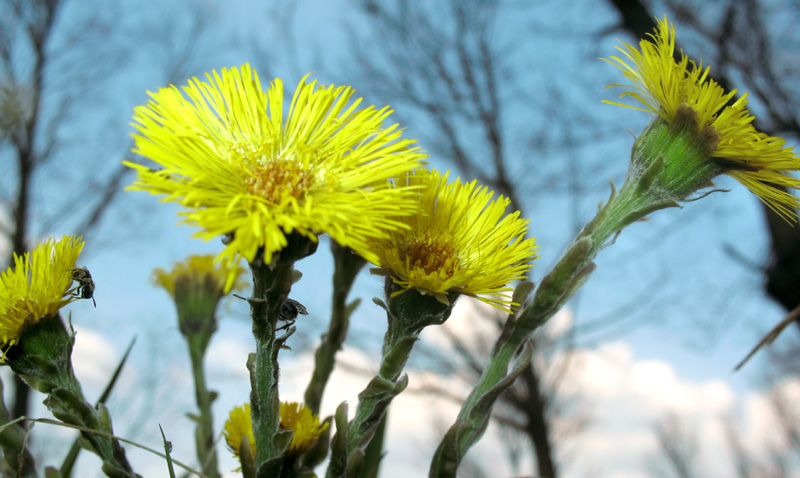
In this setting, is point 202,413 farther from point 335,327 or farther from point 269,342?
point 269,342

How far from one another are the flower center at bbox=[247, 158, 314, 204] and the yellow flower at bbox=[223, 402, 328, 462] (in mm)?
170

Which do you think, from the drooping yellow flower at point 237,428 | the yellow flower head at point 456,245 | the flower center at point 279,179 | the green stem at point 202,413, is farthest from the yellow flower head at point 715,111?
the green stem at point 202,413

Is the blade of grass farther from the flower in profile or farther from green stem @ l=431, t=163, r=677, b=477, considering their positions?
green stem @ l=431, t=163, r=677, b=477

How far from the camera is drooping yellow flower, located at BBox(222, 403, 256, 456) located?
46 cm

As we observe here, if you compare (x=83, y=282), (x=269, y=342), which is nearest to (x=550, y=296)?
(x=269, y=342)

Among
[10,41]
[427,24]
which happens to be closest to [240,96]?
A: [427,24]

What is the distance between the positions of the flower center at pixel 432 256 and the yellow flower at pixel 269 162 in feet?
0.13

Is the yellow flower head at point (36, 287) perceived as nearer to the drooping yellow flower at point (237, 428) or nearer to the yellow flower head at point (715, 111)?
the drooping yellow flower at point (237, 428)

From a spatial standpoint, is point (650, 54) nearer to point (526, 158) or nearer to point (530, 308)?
point (530, 308)

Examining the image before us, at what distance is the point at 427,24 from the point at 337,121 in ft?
17.8

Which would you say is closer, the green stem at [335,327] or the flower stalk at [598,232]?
the flower stalk at [598,232]

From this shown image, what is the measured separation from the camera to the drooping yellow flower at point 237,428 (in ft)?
1.52

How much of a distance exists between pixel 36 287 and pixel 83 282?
0.11 feet

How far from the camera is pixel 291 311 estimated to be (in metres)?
0.39
